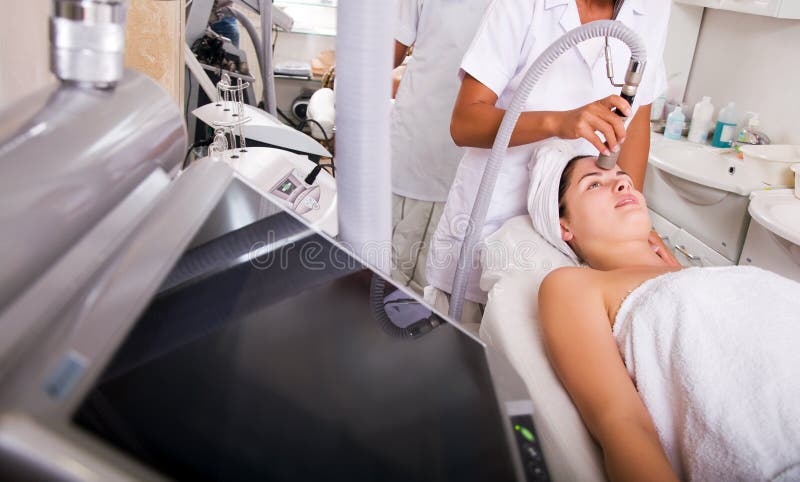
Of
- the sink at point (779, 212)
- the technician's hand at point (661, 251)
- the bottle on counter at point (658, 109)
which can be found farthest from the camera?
the bottle on counter at point (658, 109)

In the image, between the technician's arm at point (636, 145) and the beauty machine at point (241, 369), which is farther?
the technician's arm at point (636, 145)

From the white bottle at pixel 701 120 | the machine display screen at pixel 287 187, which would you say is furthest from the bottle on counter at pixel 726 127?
the machine display screen at pixel 287 187

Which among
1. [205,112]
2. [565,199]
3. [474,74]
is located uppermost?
[474,74]

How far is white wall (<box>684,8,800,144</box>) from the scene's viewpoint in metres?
2.48

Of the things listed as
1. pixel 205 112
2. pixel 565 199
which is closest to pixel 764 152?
pixel 565 199

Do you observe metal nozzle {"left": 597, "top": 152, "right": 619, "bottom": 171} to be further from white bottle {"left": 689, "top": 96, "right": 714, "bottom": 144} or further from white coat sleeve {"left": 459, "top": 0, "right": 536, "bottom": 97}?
white bottle {"left": 689, "top": 96, "right": 714, "bottom": 144}

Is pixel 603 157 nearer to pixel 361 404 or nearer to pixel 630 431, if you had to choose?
pixel 630 431

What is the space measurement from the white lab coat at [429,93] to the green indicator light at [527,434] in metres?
1.52

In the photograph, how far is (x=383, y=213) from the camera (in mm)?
729

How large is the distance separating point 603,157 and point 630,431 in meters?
0.61

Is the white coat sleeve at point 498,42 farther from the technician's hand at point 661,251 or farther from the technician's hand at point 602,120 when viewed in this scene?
the technician's hand at point 661,251

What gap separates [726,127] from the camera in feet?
8.79

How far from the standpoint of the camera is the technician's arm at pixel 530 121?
119 centimetres

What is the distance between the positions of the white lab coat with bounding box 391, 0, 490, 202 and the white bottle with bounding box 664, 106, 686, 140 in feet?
4.43
